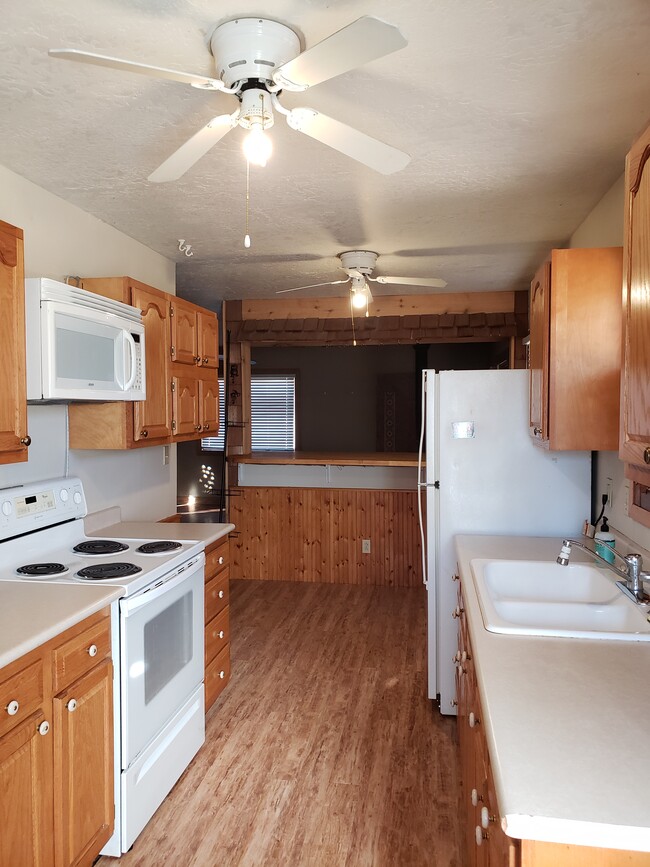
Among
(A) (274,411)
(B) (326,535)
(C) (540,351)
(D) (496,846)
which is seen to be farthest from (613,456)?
(A) (274,411)

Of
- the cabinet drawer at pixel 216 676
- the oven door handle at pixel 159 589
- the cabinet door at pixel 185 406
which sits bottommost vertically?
the cabinet drawer at pixel 216 676

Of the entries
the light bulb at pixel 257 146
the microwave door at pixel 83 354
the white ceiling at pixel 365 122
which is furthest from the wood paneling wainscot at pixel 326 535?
the light bulb at pixel 257 146

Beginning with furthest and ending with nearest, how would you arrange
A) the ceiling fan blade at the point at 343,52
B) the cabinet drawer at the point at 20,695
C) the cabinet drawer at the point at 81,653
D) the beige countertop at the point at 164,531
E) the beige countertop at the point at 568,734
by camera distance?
the beige countertop at the point at 164,531 < the cabinet drawer at the point at 81,653 < the cabinet drawer at the point at 20,695 < the ceiling fan blade at the point at 343,52 < the beige countertop at the point at 568,734

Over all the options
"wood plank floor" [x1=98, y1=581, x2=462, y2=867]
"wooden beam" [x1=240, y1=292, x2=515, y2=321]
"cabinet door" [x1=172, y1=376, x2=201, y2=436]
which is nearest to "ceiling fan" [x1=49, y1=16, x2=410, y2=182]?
"cabinet door" [x1=172, y1=376, x2=201, y2=436]

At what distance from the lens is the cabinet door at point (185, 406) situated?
3271 mm

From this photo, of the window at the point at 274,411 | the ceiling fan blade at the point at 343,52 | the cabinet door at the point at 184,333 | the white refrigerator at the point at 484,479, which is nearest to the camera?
the ceiling fan blade at the point at 343,52

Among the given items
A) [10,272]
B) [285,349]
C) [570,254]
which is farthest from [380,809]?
[285,349]

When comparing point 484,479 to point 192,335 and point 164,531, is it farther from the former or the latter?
point 192,335

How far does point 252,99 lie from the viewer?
1.59 meters

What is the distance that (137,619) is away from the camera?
215 centimetres

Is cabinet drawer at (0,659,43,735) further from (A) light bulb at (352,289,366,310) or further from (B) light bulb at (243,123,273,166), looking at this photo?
(A) light bulb at (352,289,366,310)

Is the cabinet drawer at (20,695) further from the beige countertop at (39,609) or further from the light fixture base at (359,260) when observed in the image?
the light fixture base at (359,260)

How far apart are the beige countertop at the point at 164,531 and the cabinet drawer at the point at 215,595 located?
0.20m

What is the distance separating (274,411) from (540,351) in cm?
579
